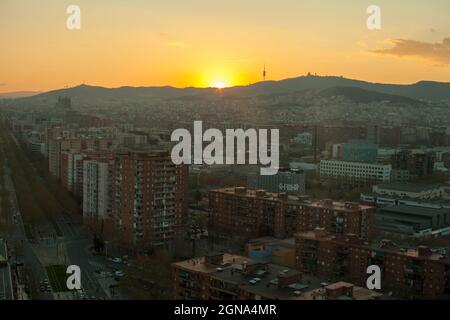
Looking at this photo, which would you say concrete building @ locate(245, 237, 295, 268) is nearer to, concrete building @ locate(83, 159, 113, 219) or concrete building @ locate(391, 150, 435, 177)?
concrete building @ locate(83, 159, 113, 219)

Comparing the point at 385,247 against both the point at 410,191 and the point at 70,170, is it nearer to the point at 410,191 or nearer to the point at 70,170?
the point at 410,191

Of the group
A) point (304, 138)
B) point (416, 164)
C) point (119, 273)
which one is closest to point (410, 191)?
point (416, 164)

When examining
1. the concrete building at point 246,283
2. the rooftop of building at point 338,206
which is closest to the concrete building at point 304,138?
the rooftop of building at point 338,206

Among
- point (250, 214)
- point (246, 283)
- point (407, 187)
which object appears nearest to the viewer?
point (246, 283)
